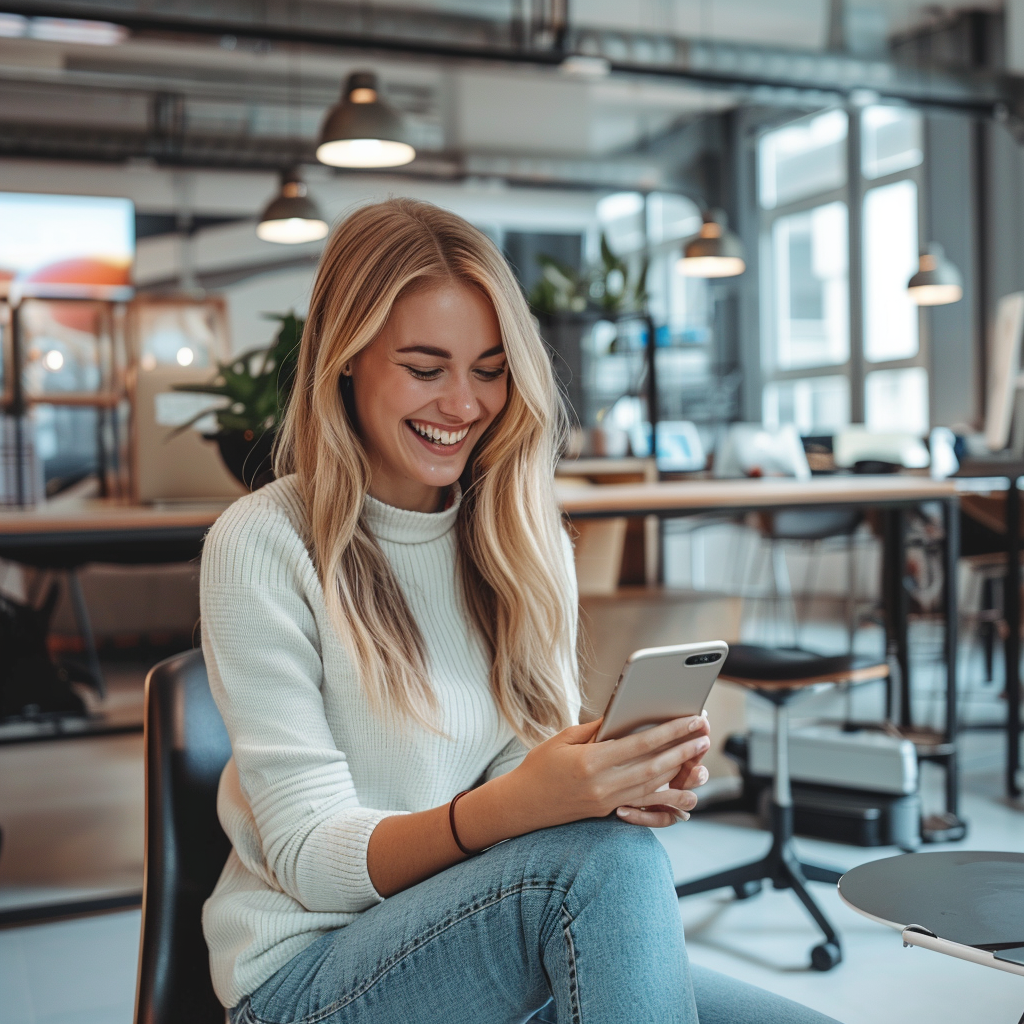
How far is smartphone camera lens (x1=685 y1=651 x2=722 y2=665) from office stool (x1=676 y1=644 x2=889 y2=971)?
1293 mm

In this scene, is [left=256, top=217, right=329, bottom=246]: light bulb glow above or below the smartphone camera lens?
above

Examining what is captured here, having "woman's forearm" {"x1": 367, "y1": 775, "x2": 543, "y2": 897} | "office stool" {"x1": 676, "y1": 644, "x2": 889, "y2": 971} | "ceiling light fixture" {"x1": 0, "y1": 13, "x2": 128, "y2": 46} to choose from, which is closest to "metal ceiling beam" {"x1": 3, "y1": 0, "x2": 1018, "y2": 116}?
"ceiling light fixture" {"x1": 0, "y1": 13, "x2": 128, "y2": 46}

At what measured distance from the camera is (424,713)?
3.58 ft

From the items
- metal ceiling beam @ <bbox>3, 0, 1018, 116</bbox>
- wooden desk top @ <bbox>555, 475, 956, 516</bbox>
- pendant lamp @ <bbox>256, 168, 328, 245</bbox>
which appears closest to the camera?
wooden desk top @ <bbox>555, 475, 956, 516</bbox>

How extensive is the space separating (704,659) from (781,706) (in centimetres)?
142

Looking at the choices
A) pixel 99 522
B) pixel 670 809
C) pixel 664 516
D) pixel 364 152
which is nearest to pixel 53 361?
pixel 99 522

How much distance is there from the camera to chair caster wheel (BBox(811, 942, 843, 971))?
2.00 metres

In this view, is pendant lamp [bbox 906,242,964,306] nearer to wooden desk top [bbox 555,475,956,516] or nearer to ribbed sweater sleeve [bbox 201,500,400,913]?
wooden desk top [bbox 555,475,956,516]

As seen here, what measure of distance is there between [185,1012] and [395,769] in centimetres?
29

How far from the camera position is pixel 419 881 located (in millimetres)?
990

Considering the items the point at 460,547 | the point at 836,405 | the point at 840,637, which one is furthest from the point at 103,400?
the point at 836,405

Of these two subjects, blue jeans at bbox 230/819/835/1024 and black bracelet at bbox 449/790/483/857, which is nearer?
blue jeans at bbox 230/819/835/1024

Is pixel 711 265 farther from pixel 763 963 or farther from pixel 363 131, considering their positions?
pixel 763 963

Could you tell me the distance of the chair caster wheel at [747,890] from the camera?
233 centimetres
